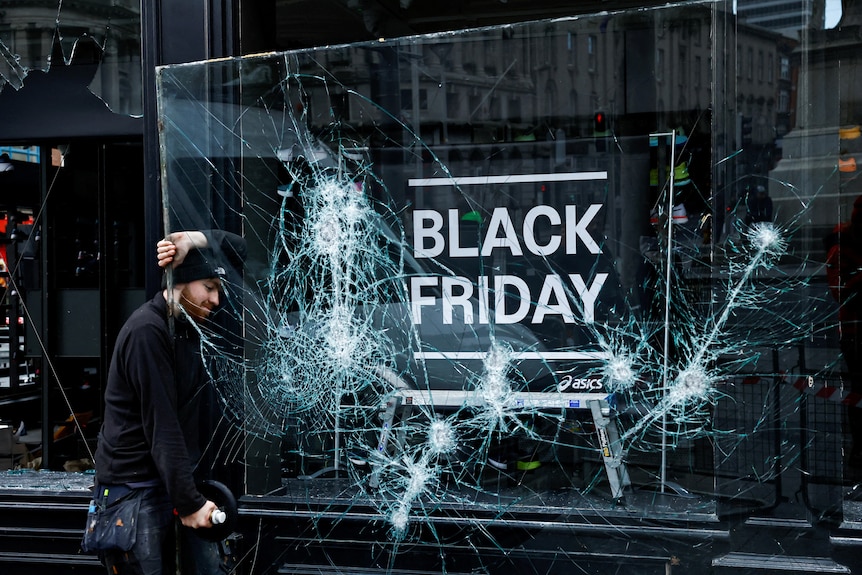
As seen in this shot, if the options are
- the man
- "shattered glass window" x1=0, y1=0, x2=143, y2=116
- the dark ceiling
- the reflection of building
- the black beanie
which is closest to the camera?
the man

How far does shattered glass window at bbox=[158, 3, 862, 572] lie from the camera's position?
3.04 m

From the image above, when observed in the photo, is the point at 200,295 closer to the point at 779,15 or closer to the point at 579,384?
the point at 579,384

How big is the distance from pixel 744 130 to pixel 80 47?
3.31 meters

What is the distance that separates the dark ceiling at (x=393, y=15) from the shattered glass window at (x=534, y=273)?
0.56 meters

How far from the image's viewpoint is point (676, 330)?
10.3 ft

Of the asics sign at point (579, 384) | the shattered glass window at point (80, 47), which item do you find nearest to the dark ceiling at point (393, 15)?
the shattered glass window at point (80, 47)

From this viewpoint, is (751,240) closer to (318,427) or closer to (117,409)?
(318,427)

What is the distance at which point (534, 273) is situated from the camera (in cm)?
331

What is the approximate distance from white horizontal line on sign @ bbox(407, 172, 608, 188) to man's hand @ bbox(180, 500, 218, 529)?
150 centimetres

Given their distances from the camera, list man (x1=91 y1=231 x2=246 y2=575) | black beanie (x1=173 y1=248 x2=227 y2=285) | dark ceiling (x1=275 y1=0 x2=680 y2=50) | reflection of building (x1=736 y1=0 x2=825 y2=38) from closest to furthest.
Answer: man (x1=91 y1=231 x2=246 y2=575) → reflection of building (x1=736 y1=0 x2=825 y2=38) → black beanie (x1=173 y1=248 x2=227 y2=285) → dark ceiling (x1=275 y1=0 x2=680 y2=50)

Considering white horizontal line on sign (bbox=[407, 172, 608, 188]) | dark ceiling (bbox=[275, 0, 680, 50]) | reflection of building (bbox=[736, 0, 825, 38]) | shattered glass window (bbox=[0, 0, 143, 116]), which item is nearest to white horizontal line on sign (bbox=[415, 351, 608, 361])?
white horizontal line on sign (bbox=[407, 172, 608, 188])

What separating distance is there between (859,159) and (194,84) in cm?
277

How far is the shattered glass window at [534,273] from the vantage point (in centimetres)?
304

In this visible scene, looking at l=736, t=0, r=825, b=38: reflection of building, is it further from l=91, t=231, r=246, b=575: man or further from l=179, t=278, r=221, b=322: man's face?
l=91, t=231, r=246, b=575: man
